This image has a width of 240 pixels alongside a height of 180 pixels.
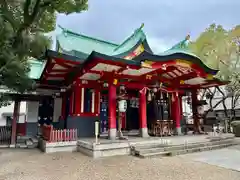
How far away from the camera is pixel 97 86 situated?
9.64 meters

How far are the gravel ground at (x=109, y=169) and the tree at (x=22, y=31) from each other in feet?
11.9

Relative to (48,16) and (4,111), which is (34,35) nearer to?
(48,16)

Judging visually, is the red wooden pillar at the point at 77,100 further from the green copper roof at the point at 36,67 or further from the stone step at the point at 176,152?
the green copper roof at the point at 36,67

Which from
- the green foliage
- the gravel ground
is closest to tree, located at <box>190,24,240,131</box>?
the green foliage

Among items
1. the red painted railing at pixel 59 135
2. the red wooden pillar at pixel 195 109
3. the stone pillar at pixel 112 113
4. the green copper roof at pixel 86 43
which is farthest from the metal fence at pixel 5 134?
the red wooden pillar at pixel 195 109

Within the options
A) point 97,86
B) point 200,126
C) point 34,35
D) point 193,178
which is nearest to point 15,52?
point 34,35

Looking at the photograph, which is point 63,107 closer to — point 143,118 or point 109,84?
point 109,84

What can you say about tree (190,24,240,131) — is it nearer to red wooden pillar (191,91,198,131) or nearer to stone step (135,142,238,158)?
red wooden pillar (191,91,198,131)

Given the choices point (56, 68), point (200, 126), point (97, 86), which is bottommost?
point (200, 126)

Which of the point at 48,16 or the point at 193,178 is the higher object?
the point at 48,16

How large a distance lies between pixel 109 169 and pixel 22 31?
5.43 meters

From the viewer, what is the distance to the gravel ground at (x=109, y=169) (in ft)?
14.7

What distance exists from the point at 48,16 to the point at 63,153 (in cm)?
632

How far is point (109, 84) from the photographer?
27.6 feet
